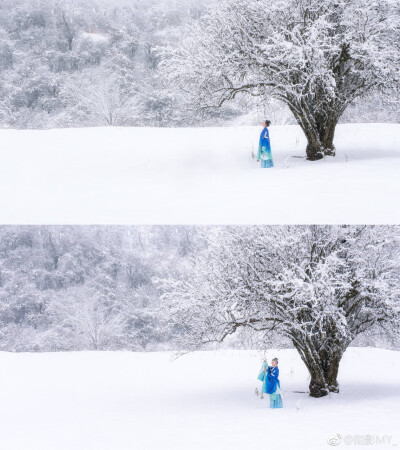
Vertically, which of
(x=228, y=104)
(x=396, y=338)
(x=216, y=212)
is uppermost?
(x=228, y=104)

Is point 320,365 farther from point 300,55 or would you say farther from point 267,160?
point 300,55

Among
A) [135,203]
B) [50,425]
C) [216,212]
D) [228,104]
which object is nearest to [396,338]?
[216,212]

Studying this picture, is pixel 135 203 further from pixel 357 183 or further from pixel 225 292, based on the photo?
pixel 357 183

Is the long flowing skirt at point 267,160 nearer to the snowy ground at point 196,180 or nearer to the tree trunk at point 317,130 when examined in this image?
the snowy ground at point 196,180

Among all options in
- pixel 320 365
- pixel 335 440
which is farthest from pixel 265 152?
pixel 335 440

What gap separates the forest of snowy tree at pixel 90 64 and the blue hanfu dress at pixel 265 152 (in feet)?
59.3

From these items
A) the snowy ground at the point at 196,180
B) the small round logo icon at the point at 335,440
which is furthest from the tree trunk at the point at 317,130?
the small round logo icon at the point at 335,440

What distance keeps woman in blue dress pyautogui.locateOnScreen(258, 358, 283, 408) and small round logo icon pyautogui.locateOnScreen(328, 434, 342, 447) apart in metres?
3.17

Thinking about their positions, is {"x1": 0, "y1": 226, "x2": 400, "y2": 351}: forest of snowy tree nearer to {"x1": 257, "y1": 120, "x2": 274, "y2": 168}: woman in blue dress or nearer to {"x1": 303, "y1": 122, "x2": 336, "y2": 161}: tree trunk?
{"x1": 257, "y1": 120, "x2": 274, "y2": 168}: woman in blue dress

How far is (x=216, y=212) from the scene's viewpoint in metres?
11.9

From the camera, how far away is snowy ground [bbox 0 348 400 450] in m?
10.1

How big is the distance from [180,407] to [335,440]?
4569 mm

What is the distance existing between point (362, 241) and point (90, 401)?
6.64m

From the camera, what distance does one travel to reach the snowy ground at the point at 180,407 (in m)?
10.1
